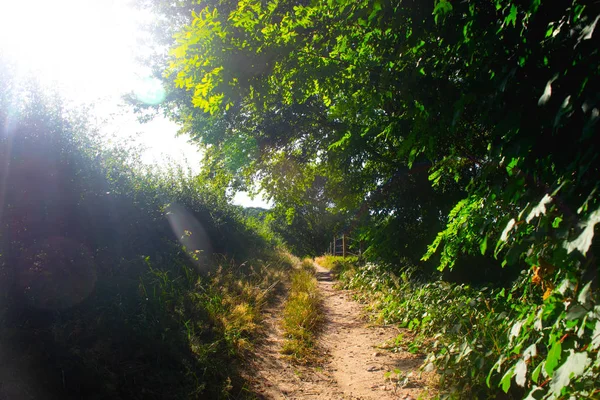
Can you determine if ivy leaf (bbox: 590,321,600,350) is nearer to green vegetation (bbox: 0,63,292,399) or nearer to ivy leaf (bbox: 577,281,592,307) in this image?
ivy leaf (bbox: 577,281,592,307)

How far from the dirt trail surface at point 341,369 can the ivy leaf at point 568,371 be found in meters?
2.10

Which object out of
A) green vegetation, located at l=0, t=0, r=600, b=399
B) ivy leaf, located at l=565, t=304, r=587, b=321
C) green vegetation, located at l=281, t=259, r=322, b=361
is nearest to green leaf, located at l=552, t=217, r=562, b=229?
green vegetation, located at l=0, t=0, r=600, b=399

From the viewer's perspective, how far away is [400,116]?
3014 mm

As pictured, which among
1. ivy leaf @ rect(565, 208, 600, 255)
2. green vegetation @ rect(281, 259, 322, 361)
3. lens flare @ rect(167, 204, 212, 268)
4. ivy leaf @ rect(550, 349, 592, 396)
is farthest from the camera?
lens flare @ rect(167, 204, 212, 268)

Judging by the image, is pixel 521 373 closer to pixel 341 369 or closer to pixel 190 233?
pixel 341 369

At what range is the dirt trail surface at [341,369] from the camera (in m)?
3.83

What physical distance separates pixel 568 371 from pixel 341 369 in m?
Result: 3.62

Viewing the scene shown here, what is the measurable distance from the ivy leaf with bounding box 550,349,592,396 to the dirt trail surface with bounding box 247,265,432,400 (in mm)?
2099

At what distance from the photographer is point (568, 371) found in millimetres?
1350

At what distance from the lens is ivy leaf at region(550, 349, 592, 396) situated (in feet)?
4.31

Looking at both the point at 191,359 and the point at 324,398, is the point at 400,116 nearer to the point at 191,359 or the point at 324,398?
the point at 324,398

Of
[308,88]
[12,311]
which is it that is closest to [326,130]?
[308,88]

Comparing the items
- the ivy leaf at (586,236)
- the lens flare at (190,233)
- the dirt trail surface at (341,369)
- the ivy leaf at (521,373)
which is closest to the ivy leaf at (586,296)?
the ivy leaf at (586,236)

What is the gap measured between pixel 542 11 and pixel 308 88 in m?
2.06
